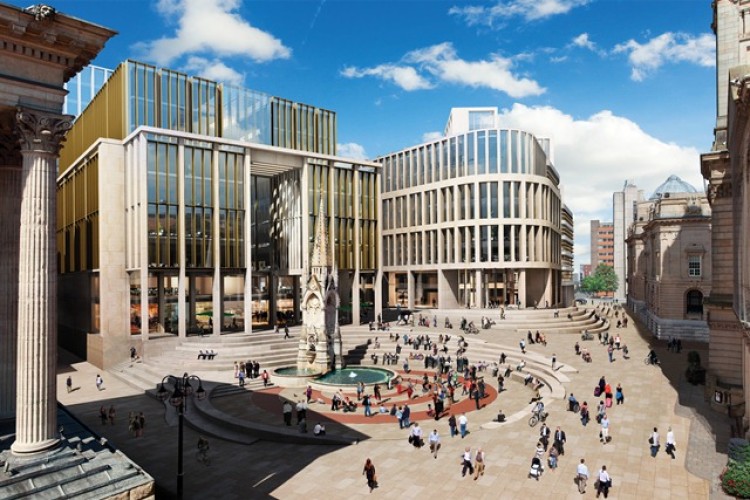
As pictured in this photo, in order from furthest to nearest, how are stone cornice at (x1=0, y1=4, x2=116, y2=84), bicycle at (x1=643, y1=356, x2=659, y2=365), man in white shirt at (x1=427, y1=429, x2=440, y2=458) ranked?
bicycle at (x1=643, y1=356, x2=659, y2=365)
man in white shirt at (x1=427, y1=429, x2=440, y2=458)
stone cornice at (x1=0, y1=4, x2=116, y2=84)

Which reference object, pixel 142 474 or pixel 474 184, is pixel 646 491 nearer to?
pixel 142 474

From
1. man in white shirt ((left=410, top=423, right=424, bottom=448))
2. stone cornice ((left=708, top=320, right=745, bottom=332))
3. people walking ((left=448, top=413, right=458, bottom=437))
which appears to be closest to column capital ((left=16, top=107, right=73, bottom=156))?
man in white shirt ((left=410, top=423, right=424, bottom=448))

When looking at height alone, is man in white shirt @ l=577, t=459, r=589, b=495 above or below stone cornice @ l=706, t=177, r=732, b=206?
below

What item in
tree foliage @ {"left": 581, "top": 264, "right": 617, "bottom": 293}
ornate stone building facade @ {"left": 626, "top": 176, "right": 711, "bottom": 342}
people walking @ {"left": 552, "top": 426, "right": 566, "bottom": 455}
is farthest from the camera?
tree foliage @ {"left": 581, "top": 264, "right": 617, "bottom": 293}

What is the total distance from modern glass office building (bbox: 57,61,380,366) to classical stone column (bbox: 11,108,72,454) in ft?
109

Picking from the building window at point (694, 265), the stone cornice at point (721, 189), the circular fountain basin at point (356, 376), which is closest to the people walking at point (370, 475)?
the circular fountain basin at point (356, 376)

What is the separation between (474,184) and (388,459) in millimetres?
57665

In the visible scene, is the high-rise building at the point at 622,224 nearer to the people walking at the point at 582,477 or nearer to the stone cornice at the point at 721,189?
the stone cornice at the point at 721,189

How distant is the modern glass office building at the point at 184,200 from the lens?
46.8 m

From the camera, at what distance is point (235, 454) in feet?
76.4

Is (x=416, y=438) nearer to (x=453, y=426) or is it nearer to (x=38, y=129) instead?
(x=453, y=426)

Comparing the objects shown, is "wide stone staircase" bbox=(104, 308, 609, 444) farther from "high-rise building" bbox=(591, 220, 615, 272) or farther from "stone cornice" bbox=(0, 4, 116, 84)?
"high-rise building" bbox=(591, 220, 615, 272)

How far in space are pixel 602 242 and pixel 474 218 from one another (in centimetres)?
13604

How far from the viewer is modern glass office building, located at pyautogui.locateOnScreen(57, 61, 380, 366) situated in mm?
46812
